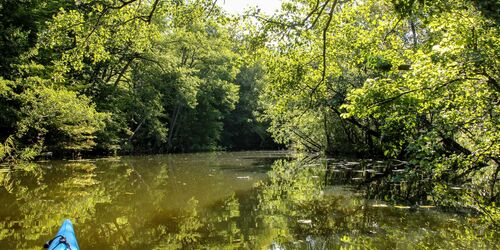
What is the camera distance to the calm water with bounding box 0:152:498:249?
495 cm

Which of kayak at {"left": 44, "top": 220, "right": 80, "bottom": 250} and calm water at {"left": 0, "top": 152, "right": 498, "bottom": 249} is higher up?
kayak at {"left": 44, "top": 220, "right": 80, "bottom": 250}

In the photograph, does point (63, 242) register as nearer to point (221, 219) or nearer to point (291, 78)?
point (221, 219)

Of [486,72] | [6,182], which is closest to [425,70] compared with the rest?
[486,72]

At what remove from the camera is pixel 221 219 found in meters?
6.38

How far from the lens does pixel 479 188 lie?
9.07 metres

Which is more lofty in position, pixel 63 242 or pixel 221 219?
pixel 63 242

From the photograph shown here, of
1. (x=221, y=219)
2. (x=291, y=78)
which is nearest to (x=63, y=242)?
(x=221, y=219)

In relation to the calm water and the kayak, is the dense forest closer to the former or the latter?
the calm water

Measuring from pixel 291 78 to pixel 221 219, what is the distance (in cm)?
528

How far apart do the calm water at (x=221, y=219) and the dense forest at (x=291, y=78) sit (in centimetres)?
147

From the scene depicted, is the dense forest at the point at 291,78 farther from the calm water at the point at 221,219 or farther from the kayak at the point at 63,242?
the kayak at the point at 63,242

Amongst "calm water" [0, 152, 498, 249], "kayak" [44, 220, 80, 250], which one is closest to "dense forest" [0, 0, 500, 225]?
"calm water" [0, 152, 498, 249]

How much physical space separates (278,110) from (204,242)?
901cm

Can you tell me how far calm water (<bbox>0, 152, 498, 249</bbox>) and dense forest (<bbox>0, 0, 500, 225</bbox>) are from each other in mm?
1467
